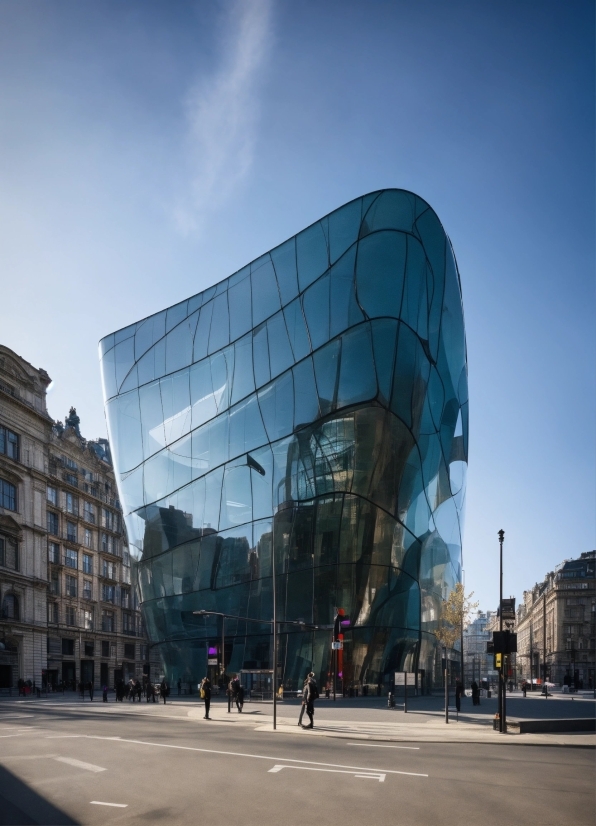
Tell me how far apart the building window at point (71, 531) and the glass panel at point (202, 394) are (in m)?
49.1

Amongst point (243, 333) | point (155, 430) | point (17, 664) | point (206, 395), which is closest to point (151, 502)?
point (155, 430)

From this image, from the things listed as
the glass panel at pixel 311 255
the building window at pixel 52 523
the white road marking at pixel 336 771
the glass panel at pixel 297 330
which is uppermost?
the glass panel at pixel 311 255

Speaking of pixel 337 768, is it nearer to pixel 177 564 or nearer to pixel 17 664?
pixel 177 564

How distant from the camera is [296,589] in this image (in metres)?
47.4

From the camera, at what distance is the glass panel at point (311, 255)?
49.2 m

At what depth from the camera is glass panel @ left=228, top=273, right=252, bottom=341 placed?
53375 mm

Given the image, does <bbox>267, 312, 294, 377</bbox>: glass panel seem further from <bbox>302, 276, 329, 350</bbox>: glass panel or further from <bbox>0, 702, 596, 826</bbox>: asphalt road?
<bbox>0, 702, 596, 826</bbox>: asphalt road

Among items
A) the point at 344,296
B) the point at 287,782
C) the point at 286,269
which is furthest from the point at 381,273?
the point at 287,782

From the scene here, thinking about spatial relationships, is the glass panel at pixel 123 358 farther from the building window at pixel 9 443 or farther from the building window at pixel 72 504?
the building window at pixel 72 504

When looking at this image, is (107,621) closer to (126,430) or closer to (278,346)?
(126,430)

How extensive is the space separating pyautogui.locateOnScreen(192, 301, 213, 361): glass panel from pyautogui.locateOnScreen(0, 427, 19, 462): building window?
1209 inches

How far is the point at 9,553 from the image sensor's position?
7731 cm

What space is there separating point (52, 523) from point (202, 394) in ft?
157

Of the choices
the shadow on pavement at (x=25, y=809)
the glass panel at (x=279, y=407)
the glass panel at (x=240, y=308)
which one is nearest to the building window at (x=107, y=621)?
the glass panel at (x=240, y=308)
